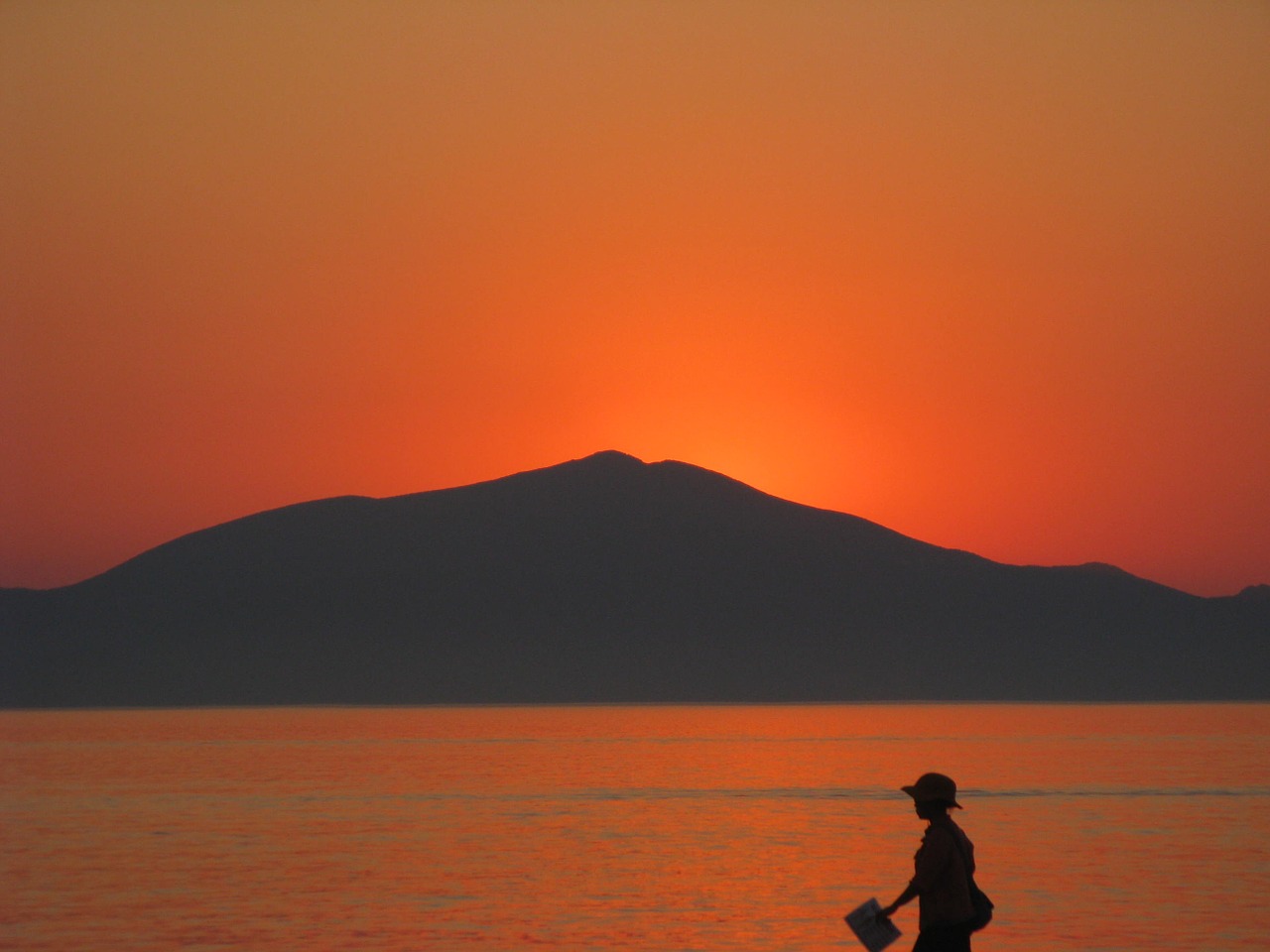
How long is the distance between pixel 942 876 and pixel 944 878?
3cm

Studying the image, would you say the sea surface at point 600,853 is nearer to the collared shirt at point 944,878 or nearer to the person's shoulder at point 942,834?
the collared shirt at point 944,878

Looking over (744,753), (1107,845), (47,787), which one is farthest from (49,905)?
(744,753)

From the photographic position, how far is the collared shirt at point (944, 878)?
48.8 feet

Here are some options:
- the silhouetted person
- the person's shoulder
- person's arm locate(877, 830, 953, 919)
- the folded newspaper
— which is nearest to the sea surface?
the folded newspaper

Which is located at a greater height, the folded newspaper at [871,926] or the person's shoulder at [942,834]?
the person's shoulder at [942,834]

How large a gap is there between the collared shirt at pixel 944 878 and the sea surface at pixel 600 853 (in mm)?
7605

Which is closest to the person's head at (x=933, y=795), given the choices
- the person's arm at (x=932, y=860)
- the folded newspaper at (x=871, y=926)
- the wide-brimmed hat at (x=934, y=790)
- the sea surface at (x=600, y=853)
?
the wide-brimmed hat at (x=934, y=790)

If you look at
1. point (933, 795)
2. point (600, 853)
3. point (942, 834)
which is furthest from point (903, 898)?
point (600, 853)

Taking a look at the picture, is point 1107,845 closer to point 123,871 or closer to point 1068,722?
point 123,871

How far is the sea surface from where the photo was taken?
23.9 meters

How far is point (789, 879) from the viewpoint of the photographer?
29.4m

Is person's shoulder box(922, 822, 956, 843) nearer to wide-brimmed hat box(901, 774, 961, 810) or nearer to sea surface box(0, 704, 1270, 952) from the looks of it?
wide-brimmed hat box(901, 774, 961, 810)

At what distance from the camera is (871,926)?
49.7ft

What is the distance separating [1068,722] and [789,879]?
121m
